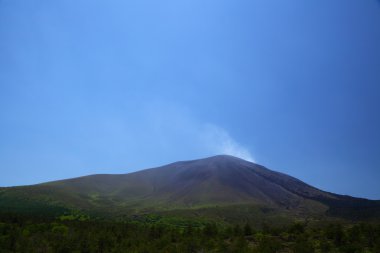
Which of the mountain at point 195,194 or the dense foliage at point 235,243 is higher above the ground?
the mountain at point 195,194

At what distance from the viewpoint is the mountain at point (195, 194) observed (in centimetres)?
8781

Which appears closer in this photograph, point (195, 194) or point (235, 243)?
point (235, 243)

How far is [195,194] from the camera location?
113 metres

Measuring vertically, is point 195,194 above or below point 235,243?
above

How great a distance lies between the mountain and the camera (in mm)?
87812

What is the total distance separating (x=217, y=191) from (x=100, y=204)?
150 ft

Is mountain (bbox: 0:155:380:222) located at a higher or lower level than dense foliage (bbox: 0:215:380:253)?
higher

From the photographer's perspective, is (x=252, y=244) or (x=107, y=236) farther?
(x=107, y=236)

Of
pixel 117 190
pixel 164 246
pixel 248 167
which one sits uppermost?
pixel 248 167

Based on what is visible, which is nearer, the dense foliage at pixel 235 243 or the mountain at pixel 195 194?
the dense foliage at pixel 235 243

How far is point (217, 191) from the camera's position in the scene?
116m

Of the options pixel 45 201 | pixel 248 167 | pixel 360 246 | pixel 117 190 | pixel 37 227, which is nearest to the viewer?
pixel 360 246

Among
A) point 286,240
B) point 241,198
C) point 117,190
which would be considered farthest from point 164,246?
point 117,190

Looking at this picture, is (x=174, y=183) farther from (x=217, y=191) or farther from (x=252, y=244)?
(x=252, y=244)
